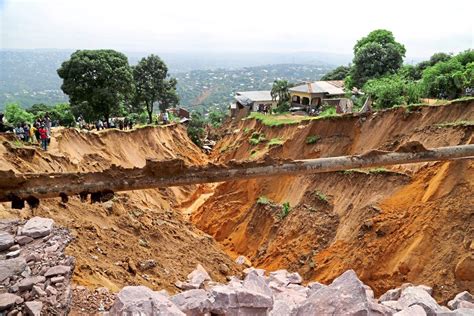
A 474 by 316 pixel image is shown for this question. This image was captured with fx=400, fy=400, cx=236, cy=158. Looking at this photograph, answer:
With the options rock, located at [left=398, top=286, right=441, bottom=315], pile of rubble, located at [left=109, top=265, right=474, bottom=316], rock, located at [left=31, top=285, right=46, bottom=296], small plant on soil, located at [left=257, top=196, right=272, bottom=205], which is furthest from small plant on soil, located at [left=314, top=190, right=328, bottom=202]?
rock, located at [left=31, top=285, right=46, bottom=296]

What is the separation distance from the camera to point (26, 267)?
8438 millimetres

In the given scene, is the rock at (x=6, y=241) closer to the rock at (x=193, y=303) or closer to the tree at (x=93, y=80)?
the rock at (x=193, y=303)

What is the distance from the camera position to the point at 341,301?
8078 mm

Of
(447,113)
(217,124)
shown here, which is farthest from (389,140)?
(217,124)

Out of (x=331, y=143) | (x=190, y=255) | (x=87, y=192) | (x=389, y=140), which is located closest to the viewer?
(x=87, y=192)

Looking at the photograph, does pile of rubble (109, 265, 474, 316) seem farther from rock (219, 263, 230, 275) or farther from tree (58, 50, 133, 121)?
tree (58, 50, 133, 121)

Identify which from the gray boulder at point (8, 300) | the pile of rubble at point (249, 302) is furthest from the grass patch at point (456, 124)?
the gray boulder at point (8, 300)

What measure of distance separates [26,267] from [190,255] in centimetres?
787

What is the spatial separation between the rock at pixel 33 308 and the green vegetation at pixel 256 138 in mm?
25075

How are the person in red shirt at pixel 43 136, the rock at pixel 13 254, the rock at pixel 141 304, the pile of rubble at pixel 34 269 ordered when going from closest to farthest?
the rock at pixel 141 304 → the pile of rubble at pixel 34 269 → the rock at pixel 13 254 → the person in red shirt at pixel 43 136

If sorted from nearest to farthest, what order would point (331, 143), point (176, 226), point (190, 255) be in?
point (190, 255) → point (176, 226) → point (331, 143)

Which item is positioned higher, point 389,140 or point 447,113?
point 447,113

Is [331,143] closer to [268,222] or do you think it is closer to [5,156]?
[268,222]

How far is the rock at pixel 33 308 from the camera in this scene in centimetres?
726
